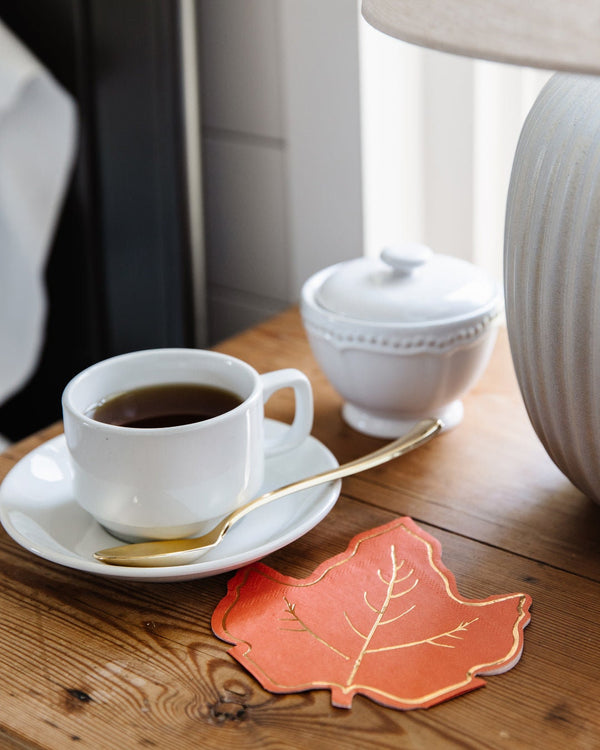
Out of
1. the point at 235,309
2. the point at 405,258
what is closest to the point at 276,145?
the point at 235,309

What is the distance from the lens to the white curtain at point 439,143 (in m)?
0.83

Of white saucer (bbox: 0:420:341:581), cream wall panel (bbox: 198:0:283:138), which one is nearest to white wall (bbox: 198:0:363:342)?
cream wall panel (bbox: 198:0:283:138)

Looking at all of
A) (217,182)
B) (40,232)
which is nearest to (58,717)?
(40,232)

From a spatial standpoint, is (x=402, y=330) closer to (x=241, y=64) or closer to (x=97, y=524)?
(x=97, y=524)

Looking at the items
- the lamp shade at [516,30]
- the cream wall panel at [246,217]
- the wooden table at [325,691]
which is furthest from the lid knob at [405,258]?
the cream wall panel at [246,217]

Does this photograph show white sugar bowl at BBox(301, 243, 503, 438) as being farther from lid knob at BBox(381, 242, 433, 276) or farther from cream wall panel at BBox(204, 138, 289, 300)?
cream wall panel at BBox(204, 138, 289, 300)

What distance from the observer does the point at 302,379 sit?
53 centimetres

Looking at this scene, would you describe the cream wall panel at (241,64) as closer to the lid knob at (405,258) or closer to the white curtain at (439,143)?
the white curtain at (439,143)

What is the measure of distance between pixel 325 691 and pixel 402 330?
232mm

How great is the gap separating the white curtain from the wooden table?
340mm

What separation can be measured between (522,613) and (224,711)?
0.15m

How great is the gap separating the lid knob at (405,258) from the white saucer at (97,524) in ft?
0.40

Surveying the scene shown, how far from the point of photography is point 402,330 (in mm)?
559

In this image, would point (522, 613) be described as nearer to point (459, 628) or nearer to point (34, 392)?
point (459, 628)
